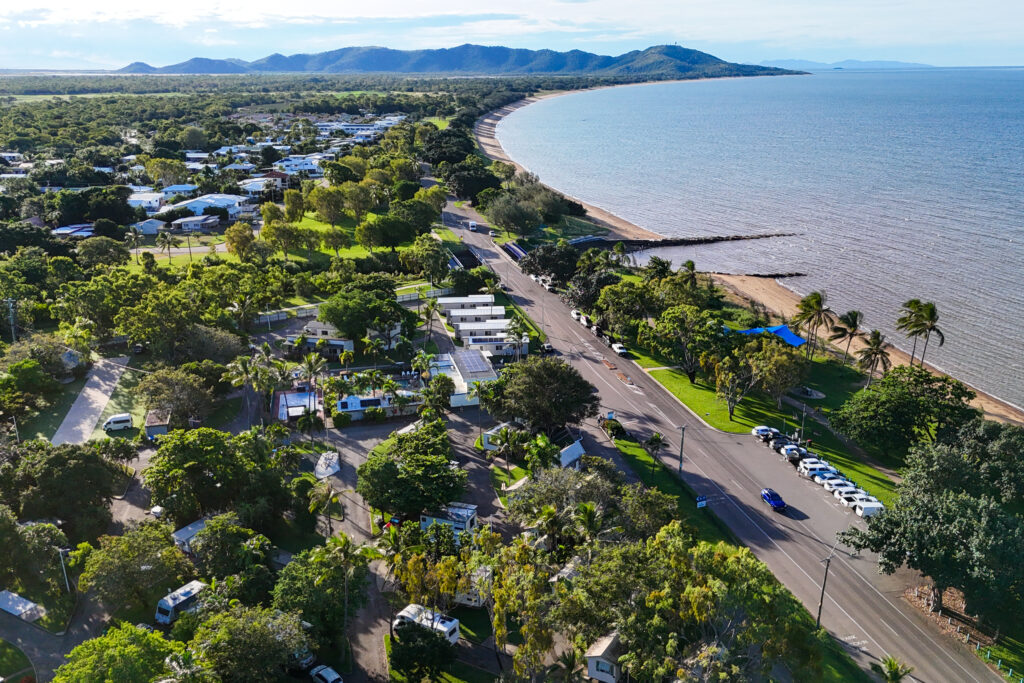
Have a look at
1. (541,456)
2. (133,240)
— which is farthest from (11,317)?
(541,456)

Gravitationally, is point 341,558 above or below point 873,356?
above

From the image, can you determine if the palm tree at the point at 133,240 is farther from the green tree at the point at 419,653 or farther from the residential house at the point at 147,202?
the green tree at the point at 419,653

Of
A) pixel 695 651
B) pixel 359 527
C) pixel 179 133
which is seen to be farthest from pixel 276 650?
pixel 179 133

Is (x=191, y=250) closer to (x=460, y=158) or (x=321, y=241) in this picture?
(x=321, y=241)

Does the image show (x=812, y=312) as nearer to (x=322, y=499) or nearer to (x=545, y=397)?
(x=545, y=397)

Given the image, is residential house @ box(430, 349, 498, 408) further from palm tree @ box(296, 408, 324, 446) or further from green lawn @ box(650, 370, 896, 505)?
green lawn @ box(650, 370, 896, 505)

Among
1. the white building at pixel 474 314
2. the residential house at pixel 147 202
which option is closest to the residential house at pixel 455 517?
the white building at pixel 474 314
